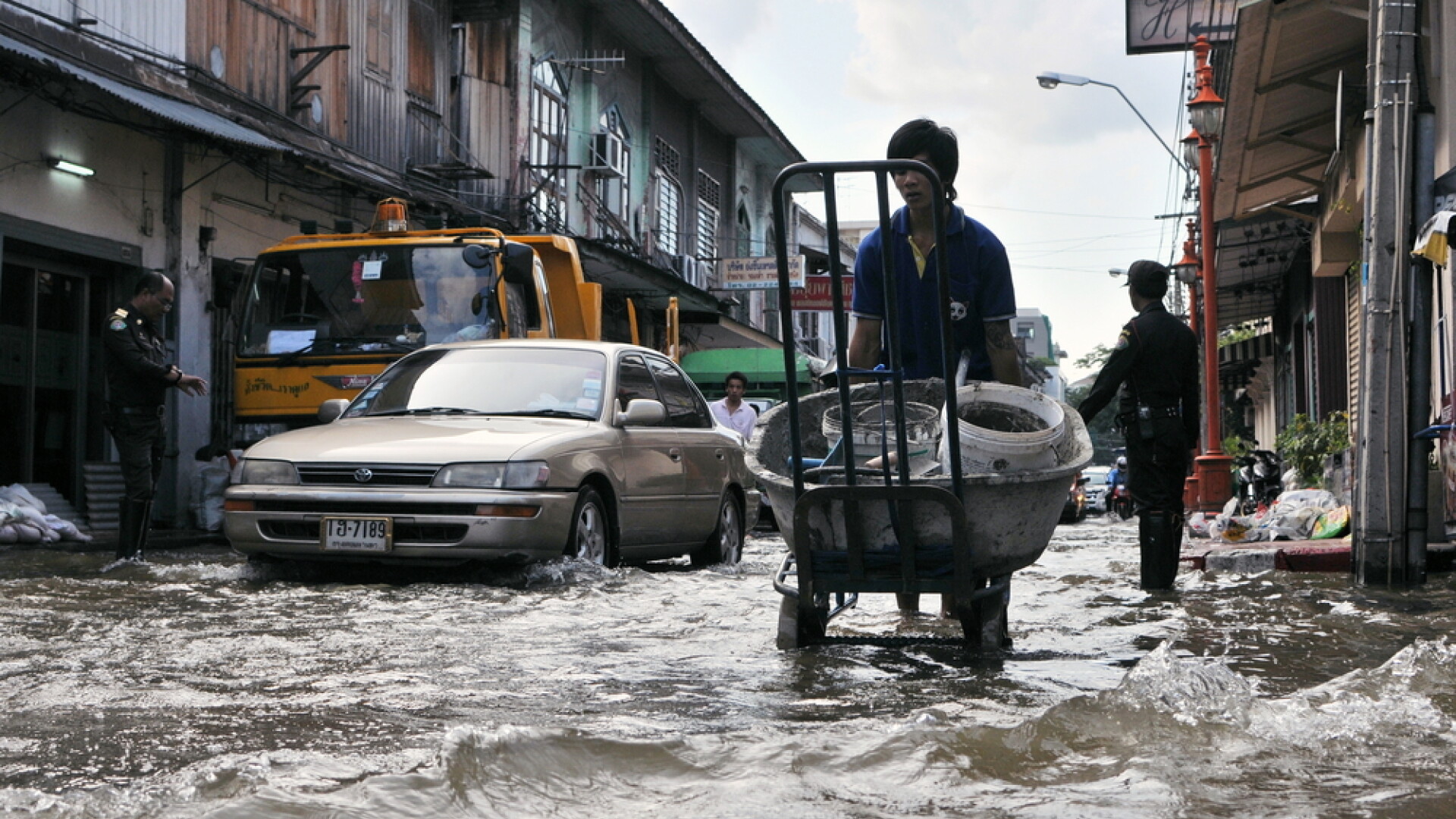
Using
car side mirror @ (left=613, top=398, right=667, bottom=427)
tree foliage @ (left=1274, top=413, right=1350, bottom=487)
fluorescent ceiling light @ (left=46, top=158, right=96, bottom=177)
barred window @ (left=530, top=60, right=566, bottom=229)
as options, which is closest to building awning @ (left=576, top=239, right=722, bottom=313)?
barred window @ (left=530, top=60, right=566, bottom=229)

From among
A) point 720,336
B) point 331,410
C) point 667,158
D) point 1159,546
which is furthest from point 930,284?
point 720,336

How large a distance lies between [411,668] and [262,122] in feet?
39.5

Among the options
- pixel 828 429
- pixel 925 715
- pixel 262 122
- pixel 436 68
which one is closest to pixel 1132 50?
pixel 436 68

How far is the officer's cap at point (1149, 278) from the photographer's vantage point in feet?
25.6

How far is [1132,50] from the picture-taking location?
2106 cm

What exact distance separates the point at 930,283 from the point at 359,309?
7.36 meters

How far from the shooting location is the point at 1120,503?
31.8 meters

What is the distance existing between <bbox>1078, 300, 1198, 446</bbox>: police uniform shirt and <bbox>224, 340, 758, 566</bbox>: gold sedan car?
8.13 ft

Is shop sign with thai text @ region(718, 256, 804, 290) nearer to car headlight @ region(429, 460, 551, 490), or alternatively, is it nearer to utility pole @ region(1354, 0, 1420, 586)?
utility pole @ region(1354, 0, 1420, 586)

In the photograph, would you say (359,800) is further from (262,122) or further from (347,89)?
(347,89)

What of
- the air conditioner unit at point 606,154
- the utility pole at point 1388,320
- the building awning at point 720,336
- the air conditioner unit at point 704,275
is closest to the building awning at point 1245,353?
the building awning at point 720,336

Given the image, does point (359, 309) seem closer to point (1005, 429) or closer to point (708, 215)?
point (1005, 429)

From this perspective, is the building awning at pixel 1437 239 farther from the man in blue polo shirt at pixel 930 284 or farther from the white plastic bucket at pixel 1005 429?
the white plastic bucket at pixel 1005 429

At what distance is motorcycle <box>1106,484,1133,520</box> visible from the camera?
1166 inches
